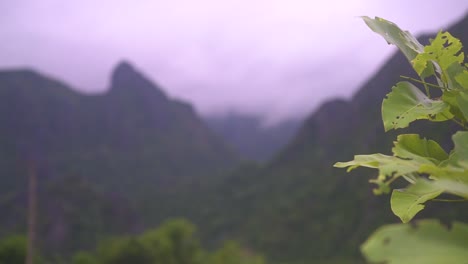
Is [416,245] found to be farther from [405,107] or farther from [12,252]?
[12,252]

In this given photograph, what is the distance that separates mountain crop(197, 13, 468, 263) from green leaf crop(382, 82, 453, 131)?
57.2 feet

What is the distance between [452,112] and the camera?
2.08 ft

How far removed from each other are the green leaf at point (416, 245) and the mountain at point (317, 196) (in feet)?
58.1

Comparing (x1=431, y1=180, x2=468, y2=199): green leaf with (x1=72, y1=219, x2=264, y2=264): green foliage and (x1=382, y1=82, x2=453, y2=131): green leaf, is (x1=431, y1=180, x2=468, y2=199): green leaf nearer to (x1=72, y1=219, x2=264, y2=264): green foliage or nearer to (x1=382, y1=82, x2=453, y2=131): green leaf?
(x1=382, y1=82, x2=453, y2=131): green leaf

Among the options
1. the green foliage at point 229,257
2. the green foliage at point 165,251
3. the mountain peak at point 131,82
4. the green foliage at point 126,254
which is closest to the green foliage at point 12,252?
the green foliage at point 165,251

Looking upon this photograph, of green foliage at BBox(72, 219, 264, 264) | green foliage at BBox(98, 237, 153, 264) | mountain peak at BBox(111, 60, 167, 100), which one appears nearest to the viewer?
green foliage at BBox(72, 219, 264, 264)

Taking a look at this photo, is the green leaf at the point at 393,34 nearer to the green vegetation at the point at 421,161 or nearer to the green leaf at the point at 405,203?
the green vegetation at the point at 421,161

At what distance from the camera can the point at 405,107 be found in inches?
25.6

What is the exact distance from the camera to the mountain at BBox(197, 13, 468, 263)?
84.0 feet

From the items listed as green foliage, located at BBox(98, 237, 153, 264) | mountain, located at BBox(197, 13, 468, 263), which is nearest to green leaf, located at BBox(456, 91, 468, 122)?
green foliage, located at BBox(98, 237, 153, 264)

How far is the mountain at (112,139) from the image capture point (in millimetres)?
47794

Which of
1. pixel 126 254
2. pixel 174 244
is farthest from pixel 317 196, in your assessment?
pixel 126 254

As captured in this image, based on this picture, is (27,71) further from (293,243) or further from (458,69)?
(458,69)

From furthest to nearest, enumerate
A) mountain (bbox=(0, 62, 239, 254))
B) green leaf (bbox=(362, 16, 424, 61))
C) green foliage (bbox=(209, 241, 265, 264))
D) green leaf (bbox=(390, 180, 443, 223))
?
mountain (bbox=(0, 62, 239, 254))
green foliage (bbox=(209, 241, 265, 264))
green leaf (bbox=(362, 16, 424, 61))
green leaf (bbox=(390, 180, 443, 223))
